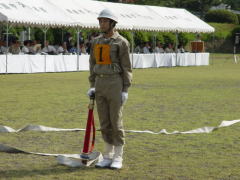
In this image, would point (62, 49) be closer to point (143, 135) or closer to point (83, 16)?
point (83, 16)

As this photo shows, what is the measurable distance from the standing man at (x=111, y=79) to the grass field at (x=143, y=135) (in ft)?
1.29

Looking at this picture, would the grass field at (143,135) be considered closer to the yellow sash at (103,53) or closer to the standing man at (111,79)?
the standing man at (111,79)

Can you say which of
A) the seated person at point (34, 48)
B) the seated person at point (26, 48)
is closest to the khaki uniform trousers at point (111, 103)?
the seated person at point (26, 48)

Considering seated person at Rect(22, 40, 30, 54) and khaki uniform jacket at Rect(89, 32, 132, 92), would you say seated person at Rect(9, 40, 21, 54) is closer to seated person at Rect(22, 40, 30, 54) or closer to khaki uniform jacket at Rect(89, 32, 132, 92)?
seated person at Rect(22, 40, 30, 54)

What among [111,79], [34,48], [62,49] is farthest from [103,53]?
[62,49]

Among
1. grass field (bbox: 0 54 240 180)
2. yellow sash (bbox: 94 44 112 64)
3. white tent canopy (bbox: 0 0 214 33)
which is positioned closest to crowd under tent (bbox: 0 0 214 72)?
white tent canopy (bbox: 0 0 214 33)

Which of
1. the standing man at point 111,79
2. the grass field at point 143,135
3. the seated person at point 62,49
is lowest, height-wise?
the grass field at point 143,135

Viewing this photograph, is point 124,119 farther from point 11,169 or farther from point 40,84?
point 40,84

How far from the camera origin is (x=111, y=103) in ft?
25.3

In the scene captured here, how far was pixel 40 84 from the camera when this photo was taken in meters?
22.3

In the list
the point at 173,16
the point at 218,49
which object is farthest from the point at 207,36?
the point at 173,16

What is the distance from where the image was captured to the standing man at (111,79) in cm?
767

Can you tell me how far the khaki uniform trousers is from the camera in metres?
7.70

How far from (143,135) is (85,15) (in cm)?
2251
